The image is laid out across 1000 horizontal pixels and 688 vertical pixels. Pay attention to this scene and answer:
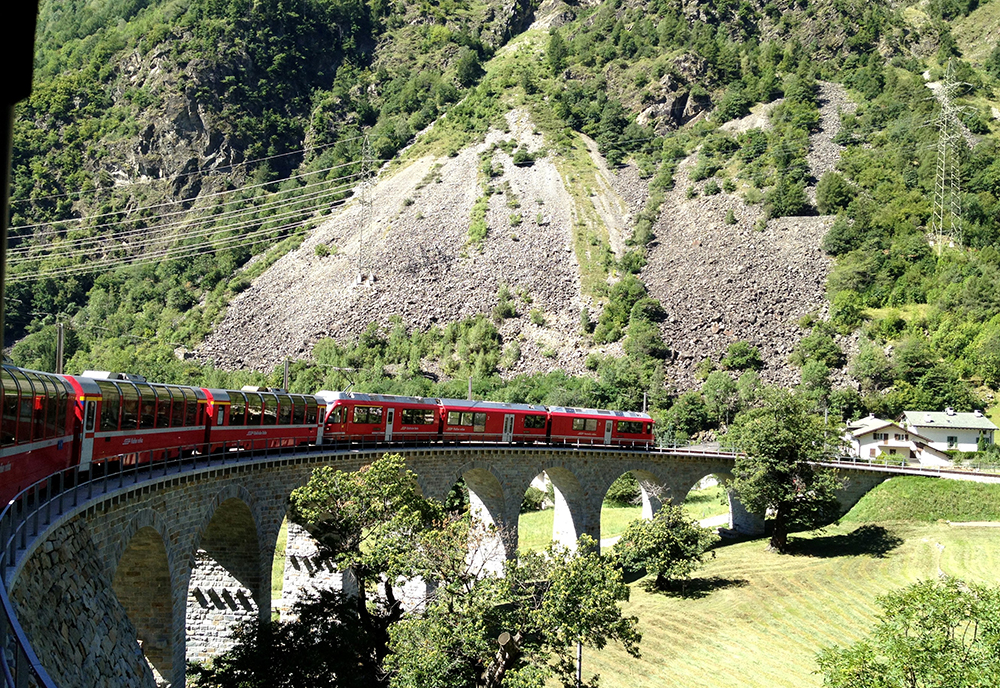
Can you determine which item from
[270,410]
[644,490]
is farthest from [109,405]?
[644,490]

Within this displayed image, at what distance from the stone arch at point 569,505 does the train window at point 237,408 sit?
909 inches

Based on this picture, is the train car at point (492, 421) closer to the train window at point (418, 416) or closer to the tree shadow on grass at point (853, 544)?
the train window at point (418, 416)

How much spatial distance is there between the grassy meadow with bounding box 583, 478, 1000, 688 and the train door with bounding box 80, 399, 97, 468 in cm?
2042

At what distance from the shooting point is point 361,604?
25.9 meters

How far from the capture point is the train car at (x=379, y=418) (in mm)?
35062

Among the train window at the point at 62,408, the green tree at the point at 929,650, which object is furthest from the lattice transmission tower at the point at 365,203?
the green tree at the point at 929,650

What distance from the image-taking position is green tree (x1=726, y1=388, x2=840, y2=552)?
46594 millimetres

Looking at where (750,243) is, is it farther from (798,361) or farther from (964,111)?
(964,111)

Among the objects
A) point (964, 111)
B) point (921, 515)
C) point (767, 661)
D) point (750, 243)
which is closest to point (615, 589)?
point (767, 661)

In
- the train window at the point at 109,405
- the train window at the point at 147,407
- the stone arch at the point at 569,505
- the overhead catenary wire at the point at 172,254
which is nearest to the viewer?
the train window at the point at 109,405

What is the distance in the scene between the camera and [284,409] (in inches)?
1219

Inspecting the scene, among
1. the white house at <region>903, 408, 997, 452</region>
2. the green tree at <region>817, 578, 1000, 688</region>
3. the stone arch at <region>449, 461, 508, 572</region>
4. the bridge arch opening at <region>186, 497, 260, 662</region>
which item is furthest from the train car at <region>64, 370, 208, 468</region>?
the white house at <region>903, 408, 997, 452</region>

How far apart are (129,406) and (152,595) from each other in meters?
4.81

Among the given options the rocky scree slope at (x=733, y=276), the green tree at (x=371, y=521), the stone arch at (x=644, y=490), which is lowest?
the stone arch at (x=644, y=490)
